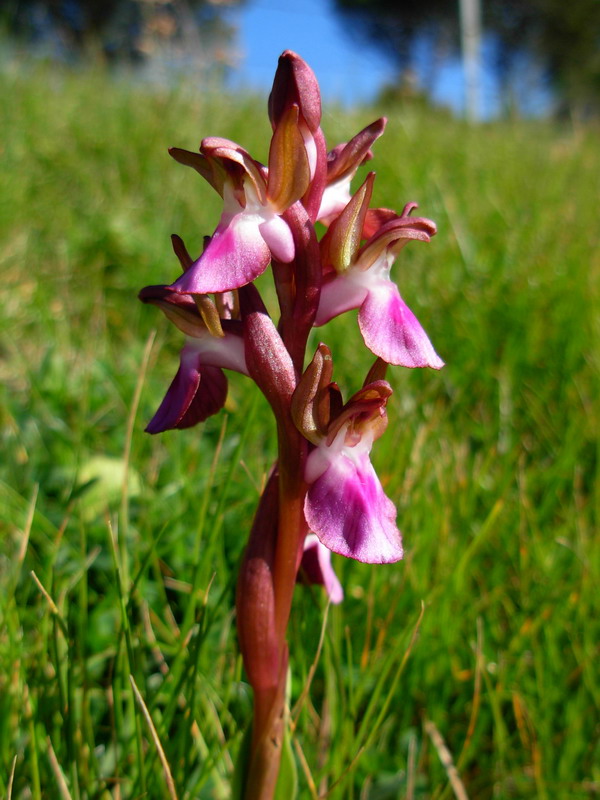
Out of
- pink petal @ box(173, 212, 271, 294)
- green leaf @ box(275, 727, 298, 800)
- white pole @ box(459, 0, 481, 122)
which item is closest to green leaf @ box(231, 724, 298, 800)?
green leaf @ box(275, 727, 298, 800)

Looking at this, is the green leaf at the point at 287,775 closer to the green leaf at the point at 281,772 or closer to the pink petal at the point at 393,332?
the green leaf at the point at 281,772

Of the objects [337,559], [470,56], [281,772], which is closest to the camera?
[281,772]

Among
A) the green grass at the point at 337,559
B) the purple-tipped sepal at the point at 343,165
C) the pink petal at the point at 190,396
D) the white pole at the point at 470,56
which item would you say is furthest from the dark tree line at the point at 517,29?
the pink petal at the point at 190,396

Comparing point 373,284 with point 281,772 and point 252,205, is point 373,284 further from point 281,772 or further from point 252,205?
point 281,772

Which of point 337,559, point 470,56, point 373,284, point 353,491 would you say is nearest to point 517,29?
point 470,56

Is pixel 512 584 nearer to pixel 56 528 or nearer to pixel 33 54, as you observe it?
pixel 56 528

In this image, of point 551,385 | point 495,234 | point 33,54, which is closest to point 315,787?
point 551,385
